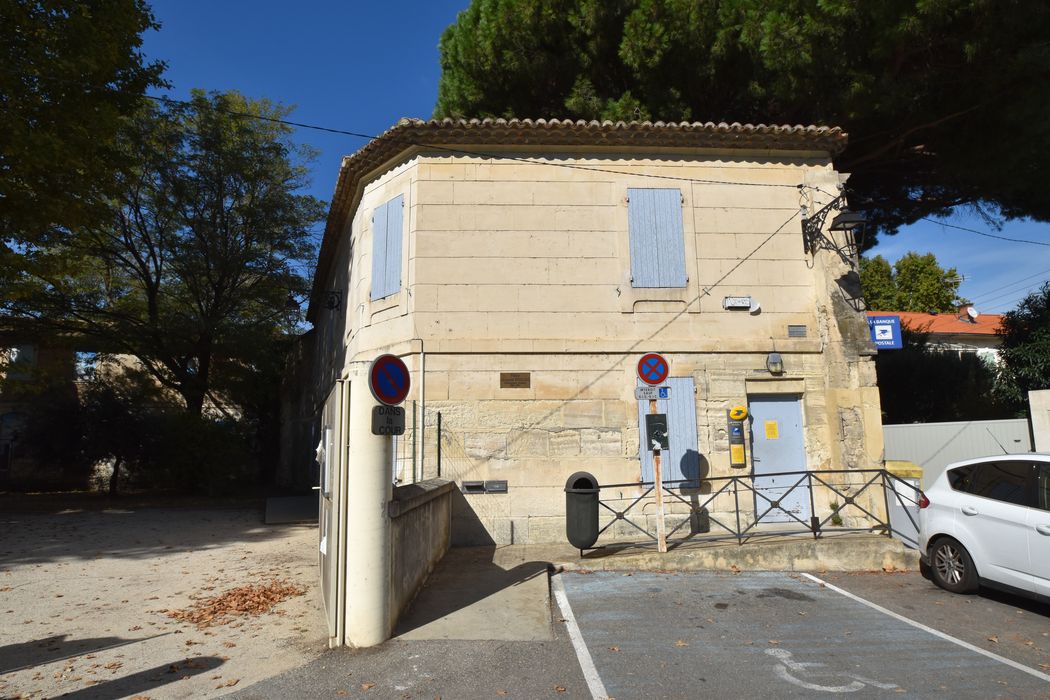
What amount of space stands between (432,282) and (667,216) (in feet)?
12.8

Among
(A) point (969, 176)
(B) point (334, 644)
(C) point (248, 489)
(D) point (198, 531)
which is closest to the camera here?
(B) point (334, 644)

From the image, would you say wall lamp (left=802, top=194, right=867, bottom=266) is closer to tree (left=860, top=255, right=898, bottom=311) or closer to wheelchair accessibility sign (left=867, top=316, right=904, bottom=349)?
wheelchair accessibility sign (left=867, top=316, right=904, bottom=349)

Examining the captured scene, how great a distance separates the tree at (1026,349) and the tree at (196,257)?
1821 centimetres

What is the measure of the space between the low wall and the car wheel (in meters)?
5.58

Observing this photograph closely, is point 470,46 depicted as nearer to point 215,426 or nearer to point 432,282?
point 432,282

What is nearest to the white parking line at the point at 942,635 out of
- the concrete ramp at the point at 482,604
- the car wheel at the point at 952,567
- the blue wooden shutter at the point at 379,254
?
the car wheel at the point at 952,567

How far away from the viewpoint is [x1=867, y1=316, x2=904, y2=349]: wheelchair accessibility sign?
406 inches

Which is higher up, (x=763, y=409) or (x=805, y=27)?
(x=805, y=27)

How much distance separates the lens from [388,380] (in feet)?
17.0

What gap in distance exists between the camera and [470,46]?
13.6m

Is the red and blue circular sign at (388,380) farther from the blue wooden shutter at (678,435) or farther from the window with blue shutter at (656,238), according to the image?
the window with blue shutter at (656,238)

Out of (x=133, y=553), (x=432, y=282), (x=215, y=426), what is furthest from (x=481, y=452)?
(x=215, y=426)

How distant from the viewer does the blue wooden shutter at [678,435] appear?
949 centimetres

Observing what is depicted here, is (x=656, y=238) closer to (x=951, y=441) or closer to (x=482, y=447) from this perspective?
(x=482, y=447)
